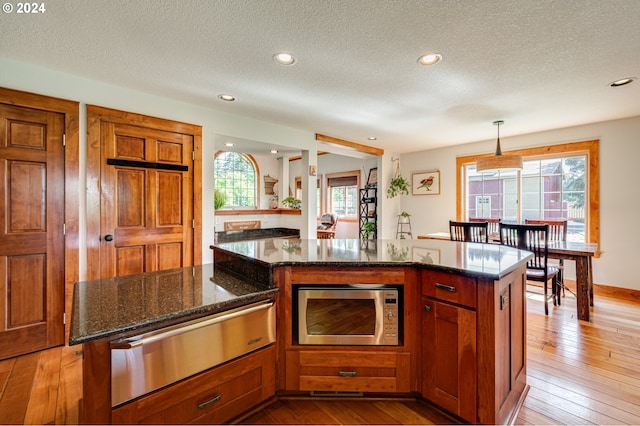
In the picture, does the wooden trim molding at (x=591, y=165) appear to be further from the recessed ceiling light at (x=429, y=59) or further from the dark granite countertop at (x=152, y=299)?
the dark granite countertop at (x=152, y=299)

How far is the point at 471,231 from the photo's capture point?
367 cm

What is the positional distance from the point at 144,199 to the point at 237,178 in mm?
5078

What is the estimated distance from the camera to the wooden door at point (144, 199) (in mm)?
2824

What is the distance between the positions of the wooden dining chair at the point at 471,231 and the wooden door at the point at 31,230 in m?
4.13

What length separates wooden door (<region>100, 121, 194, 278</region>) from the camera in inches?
111

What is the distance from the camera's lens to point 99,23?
188 centimetres

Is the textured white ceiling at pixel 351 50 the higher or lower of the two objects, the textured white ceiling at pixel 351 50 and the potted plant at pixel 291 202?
the higher

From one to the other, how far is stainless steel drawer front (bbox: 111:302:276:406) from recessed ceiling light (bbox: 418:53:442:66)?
2.11 metres

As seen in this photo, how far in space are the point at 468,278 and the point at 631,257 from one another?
4.07 meters

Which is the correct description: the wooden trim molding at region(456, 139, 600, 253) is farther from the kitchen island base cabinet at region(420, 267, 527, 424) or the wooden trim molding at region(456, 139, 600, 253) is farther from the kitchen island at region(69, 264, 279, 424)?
the kitchen island at region(69, 264, 279, 424)

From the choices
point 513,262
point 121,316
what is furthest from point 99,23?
point 513,262

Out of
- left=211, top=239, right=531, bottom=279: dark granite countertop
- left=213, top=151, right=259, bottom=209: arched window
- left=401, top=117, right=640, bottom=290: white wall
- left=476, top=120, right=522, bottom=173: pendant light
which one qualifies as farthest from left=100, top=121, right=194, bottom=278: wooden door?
left=401, top=117, right=640, bottom=290: white wall

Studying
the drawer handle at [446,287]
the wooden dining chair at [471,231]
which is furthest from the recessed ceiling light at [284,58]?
the wooden dining chair at [471,231]

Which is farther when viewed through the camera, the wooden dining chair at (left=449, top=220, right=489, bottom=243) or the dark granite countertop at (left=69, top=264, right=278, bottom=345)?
the wooden dining chair at (left=449, top=220, right=489, bottom=243)
